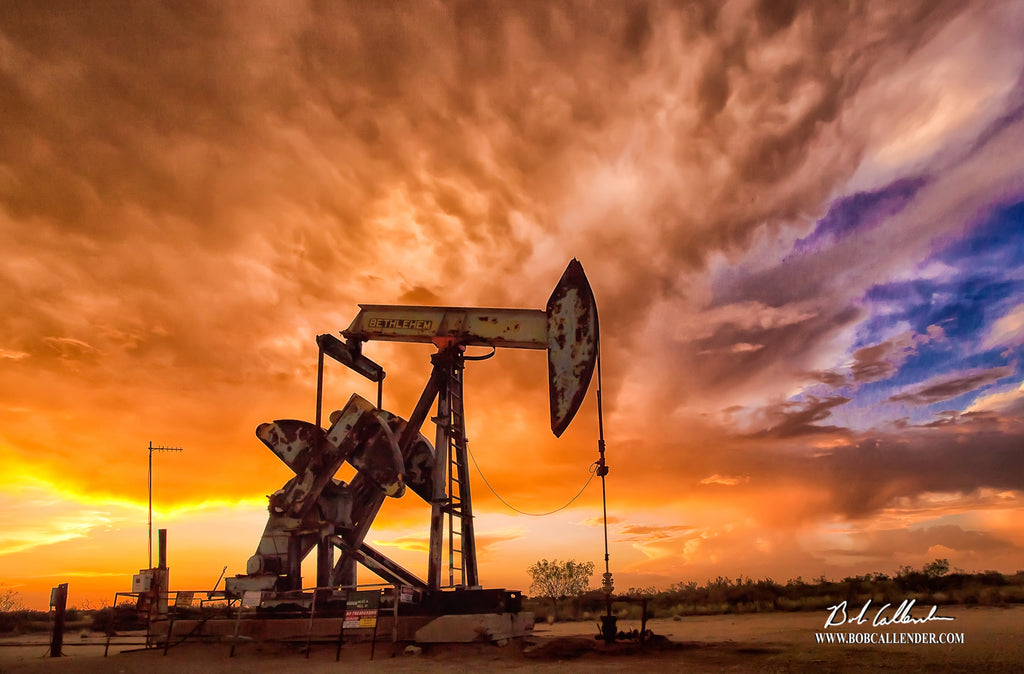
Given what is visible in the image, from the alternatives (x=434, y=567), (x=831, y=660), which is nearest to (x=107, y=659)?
(x=434, y=567)

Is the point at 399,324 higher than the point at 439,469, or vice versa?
A: the point at 399,324

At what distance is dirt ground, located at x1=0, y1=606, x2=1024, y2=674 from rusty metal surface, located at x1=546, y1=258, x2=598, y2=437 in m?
2.80

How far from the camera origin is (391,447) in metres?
11.3

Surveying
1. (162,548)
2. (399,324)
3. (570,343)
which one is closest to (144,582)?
(162,548)

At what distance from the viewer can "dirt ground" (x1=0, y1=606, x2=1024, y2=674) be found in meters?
7.48

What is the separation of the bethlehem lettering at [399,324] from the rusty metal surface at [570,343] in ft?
6.66

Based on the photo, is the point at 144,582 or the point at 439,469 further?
the point at 144,582

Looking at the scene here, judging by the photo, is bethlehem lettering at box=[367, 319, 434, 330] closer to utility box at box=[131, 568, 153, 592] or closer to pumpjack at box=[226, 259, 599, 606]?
pumpjack at box=[226, 259, 599, 606]

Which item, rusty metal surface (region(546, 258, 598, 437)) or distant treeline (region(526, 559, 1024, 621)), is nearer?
rusty metal surface (region(546, 258, 598, 437))

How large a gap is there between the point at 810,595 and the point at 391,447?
1209cm

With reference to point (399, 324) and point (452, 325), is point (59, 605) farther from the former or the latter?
point (452, 325)

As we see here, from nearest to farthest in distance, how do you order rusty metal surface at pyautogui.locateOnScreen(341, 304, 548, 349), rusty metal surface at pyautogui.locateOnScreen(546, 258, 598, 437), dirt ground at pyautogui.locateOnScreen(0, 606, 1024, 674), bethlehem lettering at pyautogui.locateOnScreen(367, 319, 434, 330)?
dirt ground at pyautogui.locateOnScreen(0, 606, 1024, 674), rusty metal surface at pyautogui.locateOnScreen(546, 258, 598, 437), rusty metal surface at pyautogui.locateOnScreen(341, 304, 548, 349), bethlehem lettering at pyautogui.locateOnScreen(367, 319, 434, 330)

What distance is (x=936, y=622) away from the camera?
11.3 meters

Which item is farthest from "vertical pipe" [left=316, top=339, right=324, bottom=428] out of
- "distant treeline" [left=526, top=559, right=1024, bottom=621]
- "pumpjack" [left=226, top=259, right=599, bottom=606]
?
"distant treeline" [left=526, top=559, right=1024, bottom=621]
